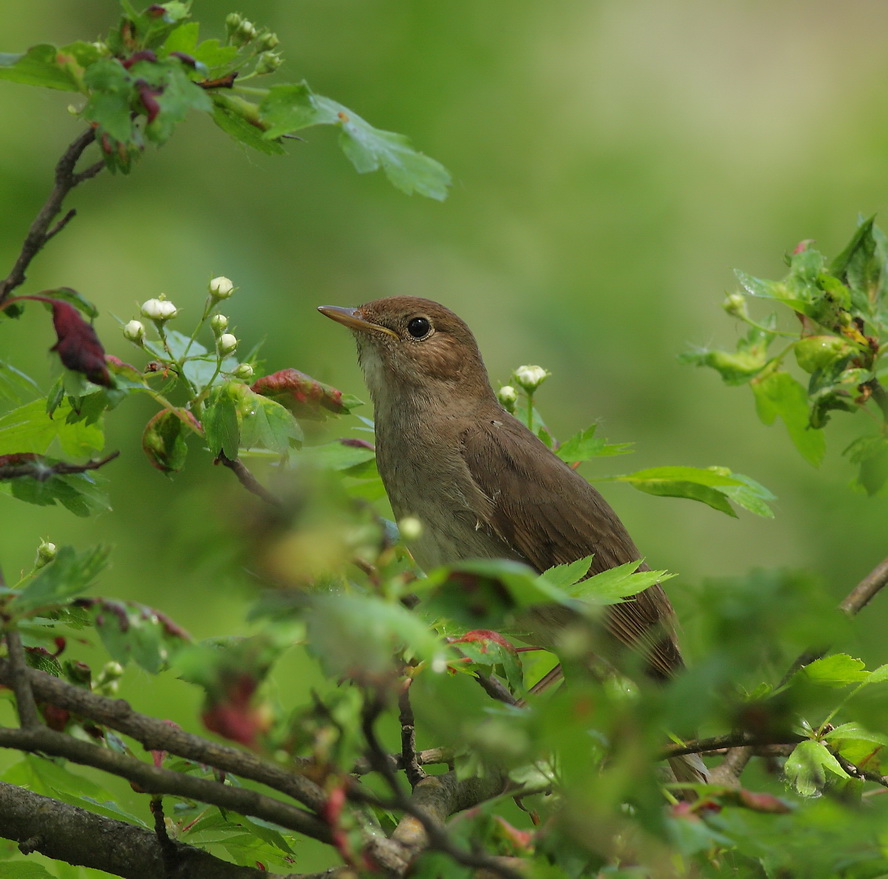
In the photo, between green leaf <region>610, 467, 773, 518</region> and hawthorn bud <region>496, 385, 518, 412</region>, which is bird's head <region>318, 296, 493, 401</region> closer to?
hawthorn bud <region>496, 385, 518, 412</region>

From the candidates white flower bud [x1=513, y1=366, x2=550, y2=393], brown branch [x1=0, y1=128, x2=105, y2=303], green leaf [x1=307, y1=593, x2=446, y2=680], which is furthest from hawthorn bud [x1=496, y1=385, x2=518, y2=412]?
green leaf [x1=307, y1=593, x2=446, y2=680]

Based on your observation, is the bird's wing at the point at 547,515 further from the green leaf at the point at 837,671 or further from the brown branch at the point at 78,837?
the brown branch at the point at 78,837

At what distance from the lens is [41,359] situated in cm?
564

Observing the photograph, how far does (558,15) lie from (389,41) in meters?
2.11

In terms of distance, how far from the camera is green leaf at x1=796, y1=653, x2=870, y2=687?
8.00 feet

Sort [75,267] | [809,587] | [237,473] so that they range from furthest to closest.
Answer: [75,267], [237,473], [809,587]

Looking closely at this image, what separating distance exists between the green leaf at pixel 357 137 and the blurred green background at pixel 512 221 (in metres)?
3.21

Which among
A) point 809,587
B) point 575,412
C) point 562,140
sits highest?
point 809,587

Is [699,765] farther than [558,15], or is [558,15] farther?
[558,15]

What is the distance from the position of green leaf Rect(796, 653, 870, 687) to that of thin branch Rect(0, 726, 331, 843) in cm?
125

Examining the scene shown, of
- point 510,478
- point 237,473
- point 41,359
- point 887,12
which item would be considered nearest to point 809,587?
point 237,473

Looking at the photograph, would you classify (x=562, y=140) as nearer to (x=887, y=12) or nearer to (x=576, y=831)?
(x=887, y=12)

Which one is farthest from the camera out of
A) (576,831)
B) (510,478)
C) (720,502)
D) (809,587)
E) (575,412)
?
(575,412)

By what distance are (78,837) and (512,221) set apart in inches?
263
